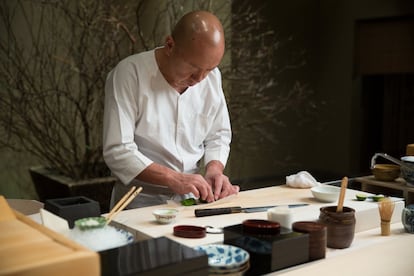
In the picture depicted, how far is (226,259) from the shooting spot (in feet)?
4.27

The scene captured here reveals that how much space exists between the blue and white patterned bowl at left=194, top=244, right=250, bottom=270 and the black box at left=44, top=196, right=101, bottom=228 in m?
0.36

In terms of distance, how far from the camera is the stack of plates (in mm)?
1250

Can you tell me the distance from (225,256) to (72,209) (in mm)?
479

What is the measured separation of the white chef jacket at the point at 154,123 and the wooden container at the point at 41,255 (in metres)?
1.05

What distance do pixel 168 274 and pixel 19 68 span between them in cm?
350

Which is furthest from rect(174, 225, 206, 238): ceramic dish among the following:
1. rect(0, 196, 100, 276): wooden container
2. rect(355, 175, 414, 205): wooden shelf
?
rect(355, 175, 414, 205): wooden shelf

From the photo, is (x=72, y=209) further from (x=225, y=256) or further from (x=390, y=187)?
(x=390, y=187)

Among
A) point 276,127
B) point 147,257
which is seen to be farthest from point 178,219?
point 276,127

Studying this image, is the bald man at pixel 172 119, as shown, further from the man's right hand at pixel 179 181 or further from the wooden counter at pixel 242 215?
the wooden counter at pixel 242 215

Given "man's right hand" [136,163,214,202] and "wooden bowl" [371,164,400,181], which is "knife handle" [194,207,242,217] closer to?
"man's right hand" [136,163,214,202]

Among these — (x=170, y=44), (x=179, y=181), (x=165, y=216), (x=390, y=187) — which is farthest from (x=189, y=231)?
(x=390, y=187)

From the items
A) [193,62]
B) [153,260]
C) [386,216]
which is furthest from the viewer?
[193,62]

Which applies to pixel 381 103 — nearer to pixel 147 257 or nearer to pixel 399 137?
pixel 399 137

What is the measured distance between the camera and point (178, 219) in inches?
68.4
